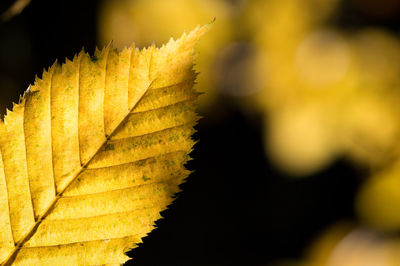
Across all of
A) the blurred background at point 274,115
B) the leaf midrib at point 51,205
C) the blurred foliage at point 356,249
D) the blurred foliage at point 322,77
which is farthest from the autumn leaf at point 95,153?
the blurred foliage at point 356,249

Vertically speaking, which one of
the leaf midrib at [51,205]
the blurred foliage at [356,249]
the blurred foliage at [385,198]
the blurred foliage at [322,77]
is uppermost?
the blurred foliage at [322,77]

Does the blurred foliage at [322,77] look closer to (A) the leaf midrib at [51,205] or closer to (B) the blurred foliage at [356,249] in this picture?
(B) the blurred foliage at [356,249]

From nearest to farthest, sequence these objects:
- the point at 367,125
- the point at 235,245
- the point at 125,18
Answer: the point at 367,125
the point at 125,18
the point at 235,245

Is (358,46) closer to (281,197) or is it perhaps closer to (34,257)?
(281,197)

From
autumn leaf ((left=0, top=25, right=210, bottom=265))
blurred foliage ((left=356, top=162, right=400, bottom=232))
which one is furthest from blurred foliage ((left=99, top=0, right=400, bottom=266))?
autumn leaf ((left=0, top=25, right=210, bottom=265))

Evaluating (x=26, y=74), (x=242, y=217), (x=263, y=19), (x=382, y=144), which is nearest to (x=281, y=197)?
(x=242, y=217)
